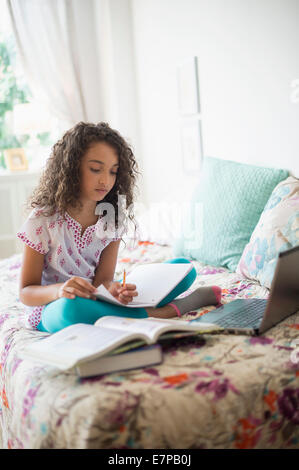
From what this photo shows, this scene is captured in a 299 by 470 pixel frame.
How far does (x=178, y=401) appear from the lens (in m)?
0.94

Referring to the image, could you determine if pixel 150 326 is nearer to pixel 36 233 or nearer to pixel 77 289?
pixel 77 289

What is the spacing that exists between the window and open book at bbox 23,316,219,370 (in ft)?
8.70

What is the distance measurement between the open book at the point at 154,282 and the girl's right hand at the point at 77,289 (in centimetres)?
2

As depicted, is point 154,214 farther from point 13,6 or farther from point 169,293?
point 13,6

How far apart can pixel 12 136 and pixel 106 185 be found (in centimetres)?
254

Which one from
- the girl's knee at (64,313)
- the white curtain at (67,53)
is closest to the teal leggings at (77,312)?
the girl's knee at (64,313)

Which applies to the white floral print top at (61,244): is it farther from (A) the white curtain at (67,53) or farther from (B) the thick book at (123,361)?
(A) the white curtain at (67,53)

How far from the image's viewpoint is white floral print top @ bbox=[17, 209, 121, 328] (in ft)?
4.75

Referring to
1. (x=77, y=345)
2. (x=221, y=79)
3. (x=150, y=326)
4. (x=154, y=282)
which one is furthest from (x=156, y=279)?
(x=221, y=79)

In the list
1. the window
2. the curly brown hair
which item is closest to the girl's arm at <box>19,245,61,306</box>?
the curly brown hair

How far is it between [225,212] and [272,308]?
3.26 ft

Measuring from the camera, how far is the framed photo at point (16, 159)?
366 centimetres

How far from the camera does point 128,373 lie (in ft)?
3.31

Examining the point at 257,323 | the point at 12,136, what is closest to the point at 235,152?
the point at 257,323
